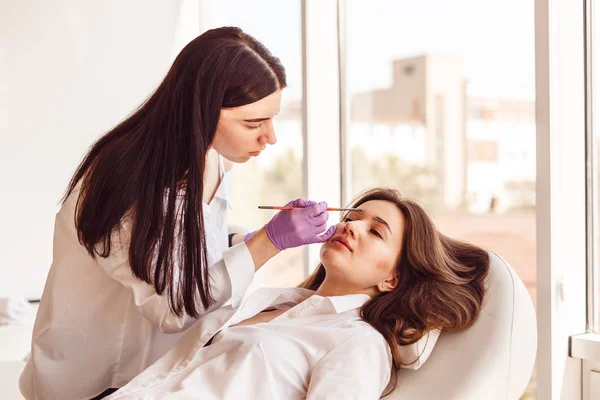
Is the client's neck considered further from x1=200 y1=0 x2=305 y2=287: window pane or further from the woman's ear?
x1=200 y1=0 x2=305 y2=287: window pane

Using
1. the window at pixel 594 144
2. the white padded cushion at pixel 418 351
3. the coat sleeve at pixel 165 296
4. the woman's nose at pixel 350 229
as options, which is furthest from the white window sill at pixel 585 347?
the coat sleeve at pixel 165 296

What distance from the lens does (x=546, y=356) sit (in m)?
1.97

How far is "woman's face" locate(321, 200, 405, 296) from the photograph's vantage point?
70.0 inches

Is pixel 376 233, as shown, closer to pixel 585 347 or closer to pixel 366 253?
pixel 366 253

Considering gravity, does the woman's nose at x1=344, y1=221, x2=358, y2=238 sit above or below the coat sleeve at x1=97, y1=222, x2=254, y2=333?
above

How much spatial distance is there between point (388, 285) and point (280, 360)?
0.40m

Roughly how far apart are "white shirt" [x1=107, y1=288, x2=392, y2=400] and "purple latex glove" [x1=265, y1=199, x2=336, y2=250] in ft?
0.57

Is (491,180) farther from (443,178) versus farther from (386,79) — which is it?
(386,79)

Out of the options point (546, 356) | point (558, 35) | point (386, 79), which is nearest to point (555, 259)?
point (546, 356)

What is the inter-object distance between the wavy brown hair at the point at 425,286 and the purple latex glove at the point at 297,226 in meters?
0.24

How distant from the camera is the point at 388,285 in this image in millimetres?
1823

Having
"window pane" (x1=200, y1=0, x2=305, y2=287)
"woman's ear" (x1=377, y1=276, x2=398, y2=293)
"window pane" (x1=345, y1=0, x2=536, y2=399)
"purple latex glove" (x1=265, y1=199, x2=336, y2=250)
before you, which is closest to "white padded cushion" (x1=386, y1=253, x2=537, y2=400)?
"woman's ear" (x1=377, y1=276, x2=398, y2=293)

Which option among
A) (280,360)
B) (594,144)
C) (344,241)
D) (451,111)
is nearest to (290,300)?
(344,241)

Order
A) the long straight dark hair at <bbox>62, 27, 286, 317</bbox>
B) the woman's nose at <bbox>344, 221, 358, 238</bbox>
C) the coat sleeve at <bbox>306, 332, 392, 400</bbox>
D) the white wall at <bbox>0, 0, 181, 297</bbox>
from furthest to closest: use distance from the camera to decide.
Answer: the white wall at <bbox>0, 0, 181, 297</bbox> < the woman's nose at <bbox>344, 221, 358, 238</bbox> < the long straight dark hair at <bbox>62, 27, 286, 317</bbox> < the coat sleeve at <bbox>306, 332, 392, 400</bbox>
